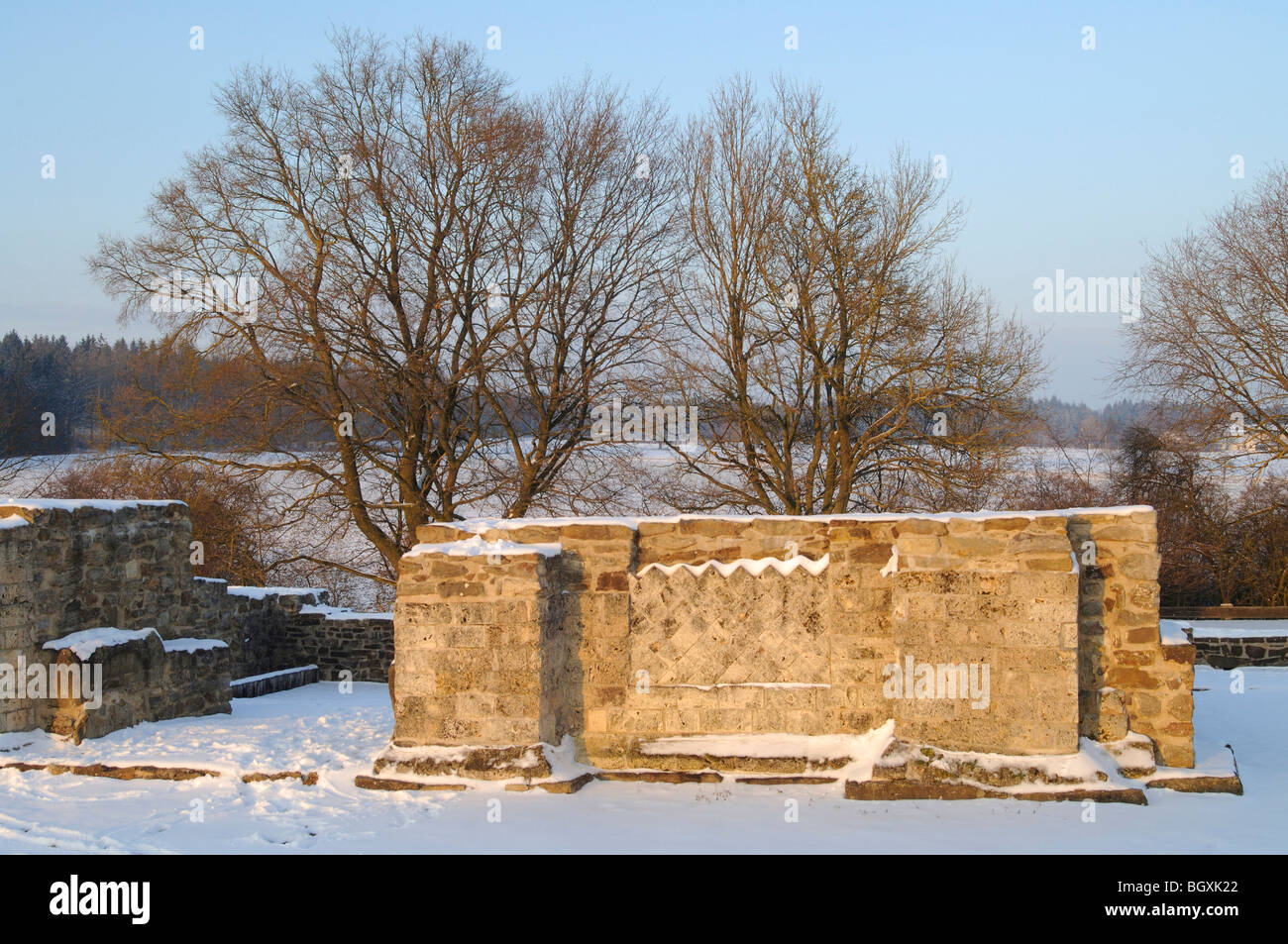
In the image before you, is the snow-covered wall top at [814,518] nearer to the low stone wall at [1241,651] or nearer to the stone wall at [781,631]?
the stone wall at [781,631]

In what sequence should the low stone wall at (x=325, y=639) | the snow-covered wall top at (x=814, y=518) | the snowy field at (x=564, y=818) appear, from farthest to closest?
the low stone wall at (x=325, y=639)
the snow-covered wall top at (x=814, y=518)
the snowy field at (x=564, y=818)

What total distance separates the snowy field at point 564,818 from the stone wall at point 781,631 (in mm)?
496

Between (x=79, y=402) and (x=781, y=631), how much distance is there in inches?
1541

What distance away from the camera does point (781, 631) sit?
703cm

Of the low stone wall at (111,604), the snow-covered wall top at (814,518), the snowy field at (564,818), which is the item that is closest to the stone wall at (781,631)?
the snow-covered wall top at (814,518)

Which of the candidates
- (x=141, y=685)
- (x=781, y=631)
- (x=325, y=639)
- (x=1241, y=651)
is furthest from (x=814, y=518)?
(x=1241, y=651)

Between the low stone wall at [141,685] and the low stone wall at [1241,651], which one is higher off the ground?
the low stone wall at [141,685]

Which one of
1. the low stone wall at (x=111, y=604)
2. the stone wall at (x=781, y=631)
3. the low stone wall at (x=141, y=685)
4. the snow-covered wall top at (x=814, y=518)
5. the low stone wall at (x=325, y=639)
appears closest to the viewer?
the stone wall at (x=781, y=631)

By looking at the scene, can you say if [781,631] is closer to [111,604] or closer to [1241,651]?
[111,604]

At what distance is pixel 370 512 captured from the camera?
19.5m

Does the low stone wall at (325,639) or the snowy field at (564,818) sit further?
the low stone wall at (325,639)

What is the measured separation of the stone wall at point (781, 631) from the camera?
6426 mm
